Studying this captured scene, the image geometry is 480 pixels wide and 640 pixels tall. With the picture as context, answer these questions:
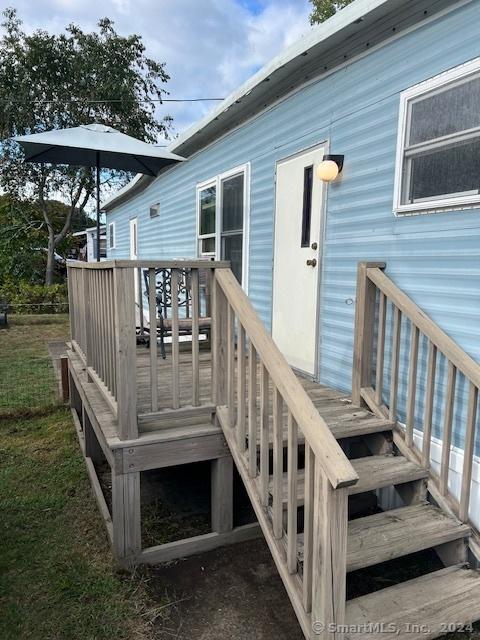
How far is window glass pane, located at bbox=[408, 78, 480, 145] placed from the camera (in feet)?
7.73

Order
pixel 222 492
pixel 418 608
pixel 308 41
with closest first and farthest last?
pixel 418 608 < pixel 222 492 < pixel 308 41

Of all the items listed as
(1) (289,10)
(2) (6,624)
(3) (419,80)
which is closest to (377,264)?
(3) (419,80)

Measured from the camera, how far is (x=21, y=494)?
324cm

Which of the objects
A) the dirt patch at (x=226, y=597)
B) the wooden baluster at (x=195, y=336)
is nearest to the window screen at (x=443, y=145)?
the wooden baluster at (x=195, y=336)

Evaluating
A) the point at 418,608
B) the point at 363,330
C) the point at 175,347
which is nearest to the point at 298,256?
the point at 363,330

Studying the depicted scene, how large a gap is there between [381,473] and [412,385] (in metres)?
0.53

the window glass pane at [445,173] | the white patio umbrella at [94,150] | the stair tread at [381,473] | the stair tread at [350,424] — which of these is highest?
the white patio umbrella at [94,150]

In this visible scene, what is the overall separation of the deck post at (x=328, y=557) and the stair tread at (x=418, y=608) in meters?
0.17

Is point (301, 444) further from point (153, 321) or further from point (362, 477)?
point (153, 321)

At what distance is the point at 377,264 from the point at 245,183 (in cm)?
221

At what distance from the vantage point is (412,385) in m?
2.59

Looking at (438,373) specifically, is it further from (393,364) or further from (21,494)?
(21,494)

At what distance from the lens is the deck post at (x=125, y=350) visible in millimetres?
2344

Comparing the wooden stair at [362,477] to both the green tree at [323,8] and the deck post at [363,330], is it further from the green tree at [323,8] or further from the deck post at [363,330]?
the green tree at [323,8]
